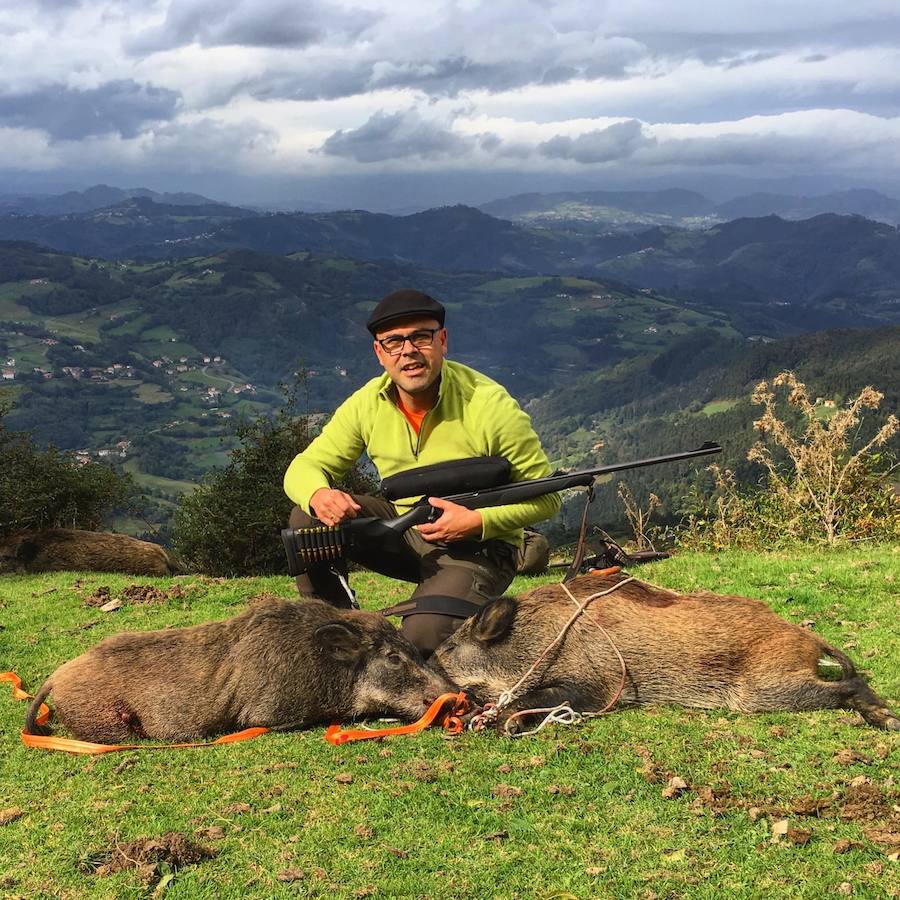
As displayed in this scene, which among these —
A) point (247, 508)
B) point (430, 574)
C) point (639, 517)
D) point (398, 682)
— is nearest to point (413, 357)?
point (430, 574)

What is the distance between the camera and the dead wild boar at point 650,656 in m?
6.27

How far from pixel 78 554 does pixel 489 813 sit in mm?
13685

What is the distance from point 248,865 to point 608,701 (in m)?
3.23

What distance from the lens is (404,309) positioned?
714 cm

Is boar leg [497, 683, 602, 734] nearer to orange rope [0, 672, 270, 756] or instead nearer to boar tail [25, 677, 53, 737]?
orange rope [0, 672, 270, 756]

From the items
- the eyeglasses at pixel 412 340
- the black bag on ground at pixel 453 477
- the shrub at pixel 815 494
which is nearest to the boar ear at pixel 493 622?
the black bag on ground at pixel 453 477

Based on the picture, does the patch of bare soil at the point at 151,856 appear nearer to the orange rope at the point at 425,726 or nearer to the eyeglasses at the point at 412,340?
the orange rope at the point at 425,726

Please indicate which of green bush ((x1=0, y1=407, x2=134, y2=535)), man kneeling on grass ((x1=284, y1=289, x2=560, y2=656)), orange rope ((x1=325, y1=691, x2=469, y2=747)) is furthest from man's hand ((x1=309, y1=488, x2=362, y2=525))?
green bush ((x1=0, y1=407, x2=134, y2=535))

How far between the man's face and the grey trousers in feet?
4.42

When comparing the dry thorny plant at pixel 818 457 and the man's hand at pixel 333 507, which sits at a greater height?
the man's hand at pixel 333 507

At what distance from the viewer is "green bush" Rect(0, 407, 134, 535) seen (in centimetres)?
1969

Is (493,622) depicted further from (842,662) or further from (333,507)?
(842,662)

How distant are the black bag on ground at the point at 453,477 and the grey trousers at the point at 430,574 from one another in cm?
49

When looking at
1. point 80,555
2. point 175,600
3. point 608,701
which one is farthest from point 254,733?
point 80,555
